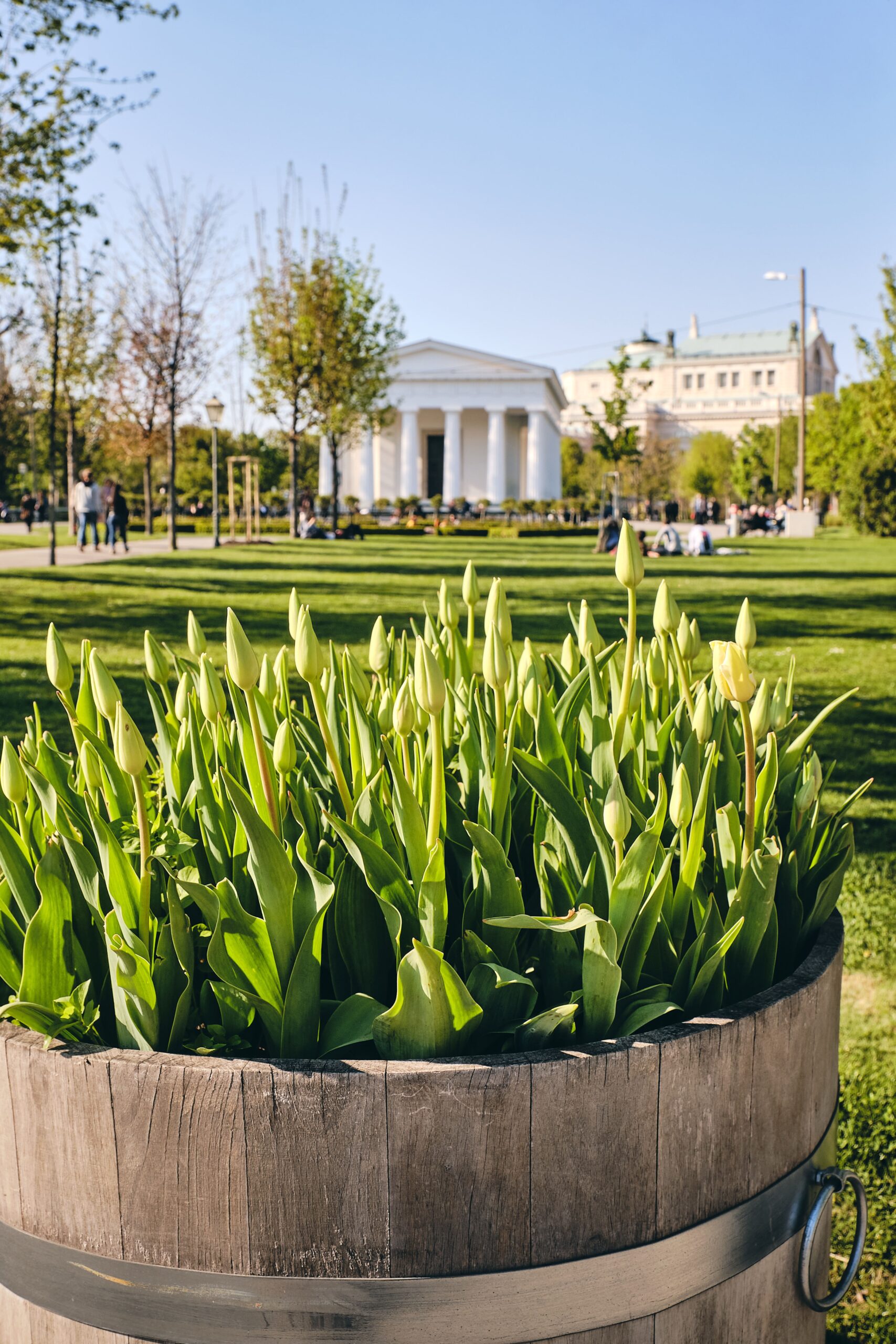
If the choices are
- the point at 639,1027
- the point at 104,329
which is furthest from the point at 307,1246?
the point at 104,329

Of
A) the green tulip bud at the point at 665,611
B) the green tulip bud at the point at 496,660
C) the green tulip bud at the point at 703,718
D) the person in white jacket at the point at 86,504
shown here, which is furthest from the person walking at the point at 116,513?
the green tulip bud at the point at 496,660

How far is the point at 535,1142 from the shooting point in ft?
3.78

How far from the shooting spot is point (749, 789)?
53.0 inches

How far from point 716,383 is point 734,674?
12926 centimetres

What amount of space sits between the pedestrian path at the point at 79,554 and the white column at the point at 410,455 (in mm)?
41277

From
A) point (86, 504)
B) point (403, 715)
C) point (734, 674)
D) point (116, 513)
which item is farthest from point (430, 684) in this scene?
point (86, 504)

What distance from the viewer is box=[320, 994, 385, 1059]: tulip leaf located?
124 cm

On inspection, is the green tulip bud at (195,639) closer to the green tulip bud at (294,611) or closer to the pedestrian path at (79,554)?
the green tulip bud at (294,611)

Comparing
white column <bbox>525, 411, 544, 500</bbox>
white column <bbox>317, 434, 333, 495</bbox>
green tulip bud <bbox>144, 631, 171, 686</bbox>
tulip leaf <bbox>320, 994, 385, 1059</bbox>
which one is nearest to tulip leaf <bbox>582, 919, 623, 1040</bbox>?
tulip leaf <bbox>320, 994, 385, 1059</bbox>

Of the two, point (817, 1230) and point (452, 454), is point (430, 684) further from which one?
point (452, 454)

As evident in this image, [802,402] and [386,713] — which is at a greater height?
[802,402]

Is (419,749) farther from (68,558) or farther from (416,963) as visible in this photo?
→ (68,558)

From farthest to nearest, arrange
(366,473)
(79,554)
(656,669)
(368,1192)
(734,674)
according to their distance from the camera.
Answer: (366,473)
(79,554)
(656,669)
(734,674)
(368,1192)

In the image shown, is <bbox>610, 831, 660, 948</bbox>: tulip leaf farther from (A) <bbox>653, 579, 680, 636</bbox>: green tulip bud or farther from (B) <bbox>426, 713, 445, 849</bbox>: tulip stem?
(A) <bbox>653, 579, 680, 636</bbox>: green tulip bud
